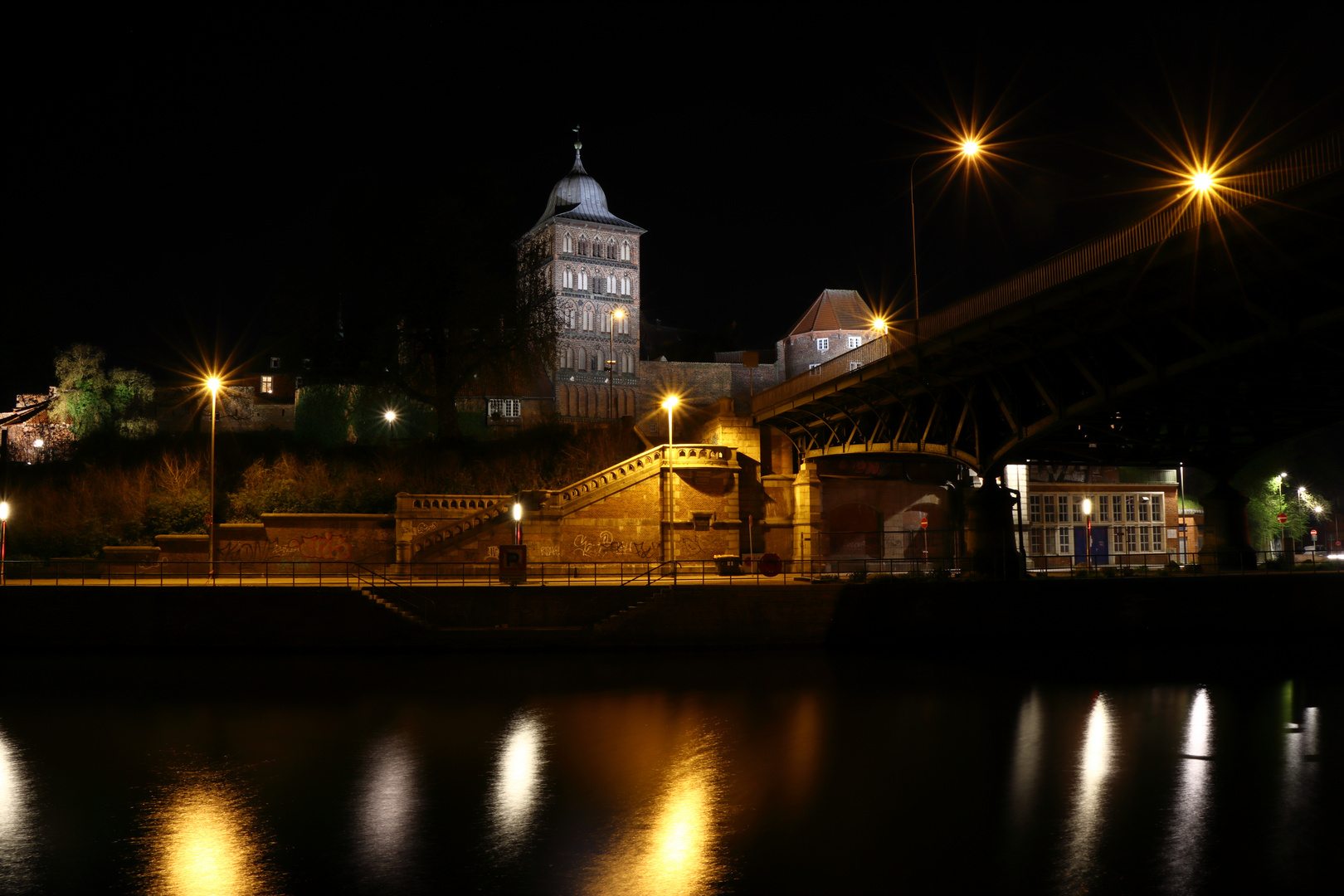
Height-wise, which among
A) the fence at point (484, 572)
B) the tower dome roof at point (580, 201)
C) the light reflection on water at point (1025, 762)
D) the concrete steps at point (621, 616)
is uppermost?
the tower dome roof at point (580, 201)

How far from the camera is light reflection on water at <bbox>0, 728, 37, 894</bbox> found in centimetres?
1435

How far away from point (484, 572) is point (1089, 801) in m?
27.4

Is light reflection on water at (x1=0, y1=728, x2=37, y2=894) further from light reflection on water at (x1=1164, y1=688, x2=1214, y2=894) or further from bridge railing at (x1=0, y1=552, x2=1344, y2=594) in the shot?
light reflection on water at (x1=1164, y1=688, x2=1214, y2=894)

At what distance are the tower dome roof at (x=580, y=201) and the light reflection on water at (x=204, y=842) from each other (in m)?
94.8

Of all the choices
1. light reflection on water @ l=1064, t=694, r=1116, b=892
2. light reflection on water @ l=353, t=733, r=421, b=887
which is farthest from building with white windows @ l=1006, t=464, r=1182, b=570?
light reflection on water @ l=353, t=733, r=421, b=887

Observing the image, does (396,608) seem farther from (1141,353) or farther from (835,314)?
(835,314)

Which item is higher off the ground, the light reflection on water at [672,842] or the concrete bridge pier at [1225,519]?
the concrete bridge pier at [1225,519]

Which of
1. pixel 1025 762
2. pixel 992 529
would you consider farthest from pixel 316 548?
pixel 1025 762

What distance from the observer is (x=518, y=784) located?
1903 centimetres

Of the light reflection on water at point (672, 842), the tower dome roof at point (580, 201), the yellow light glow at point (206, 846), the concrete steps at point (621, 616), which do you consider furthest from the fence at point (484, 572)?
the tower dome roof at point (580, 201)

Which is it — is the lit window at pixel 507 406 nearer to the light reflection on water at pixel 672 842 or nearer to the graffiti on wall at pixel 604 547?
the graffiti on wall at pixel 604 547

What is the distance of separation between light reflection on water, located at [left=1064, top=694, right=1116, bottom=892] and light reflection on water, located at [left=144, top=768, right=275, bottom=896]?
11.1 metres

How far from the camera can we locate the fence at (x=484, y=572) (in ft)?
123

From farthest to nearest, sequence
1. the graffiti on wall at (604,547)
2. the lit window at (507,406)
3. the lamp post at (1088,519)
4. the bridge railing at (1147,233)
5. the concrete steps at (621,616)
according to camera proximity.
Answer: the lit window at (507,406), the lamp post at (1088,519), the graffiti on wall at (604,547), the concrete steps at (621,616), the bridge railing at (1147,233)
